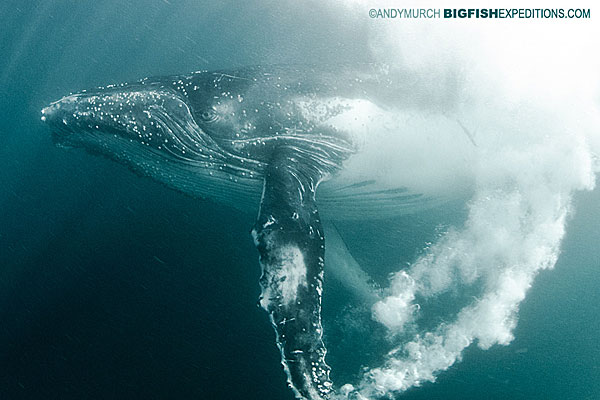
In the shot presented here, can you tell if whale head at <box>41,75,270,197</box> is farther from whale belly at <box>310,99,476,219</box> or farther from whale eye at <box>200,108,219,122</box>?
whale belly at <box>310,99,476,219</box>

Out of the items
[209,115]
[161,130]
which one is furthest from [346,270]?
[161,130]

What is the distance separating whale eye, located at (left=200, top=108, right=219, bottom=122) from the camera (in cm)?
660

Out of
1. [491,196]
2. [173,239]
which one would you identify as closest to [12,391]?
[173,239]

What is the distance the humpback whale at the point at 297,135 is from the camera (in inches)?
260

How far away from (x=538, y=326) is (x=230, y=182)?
672cm

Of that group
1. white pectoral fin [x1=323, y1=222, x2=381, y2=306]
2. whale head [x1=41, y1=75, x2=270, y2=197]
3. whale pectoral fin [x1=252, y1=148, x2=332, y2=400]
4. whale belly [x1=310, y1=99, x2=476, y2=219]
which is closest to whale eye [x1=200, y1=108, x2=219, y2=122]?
whale head [x1=41, y1=75, x2=270, y2=197]

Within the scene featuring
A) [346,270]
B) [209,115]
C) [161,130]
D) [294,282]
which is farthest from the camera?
[346,270]

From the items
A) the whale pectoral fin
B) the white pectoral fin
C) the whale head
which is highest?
the whale head

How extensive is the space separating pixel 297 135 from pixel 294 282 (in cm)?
294

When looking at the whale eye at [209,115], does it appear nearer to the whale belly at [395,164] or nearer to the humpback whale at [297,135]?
the humpback whale at [297,135]

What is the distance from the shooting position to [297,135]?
6.67 m

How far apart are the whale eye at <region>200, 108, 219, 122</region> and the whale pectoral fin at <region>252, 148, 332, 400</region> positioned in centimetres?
189

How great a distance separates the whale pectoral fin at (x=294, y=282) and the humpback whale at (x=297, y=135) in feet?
1.86

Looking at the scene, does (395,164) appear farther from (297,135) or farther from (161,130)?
(161,130)
